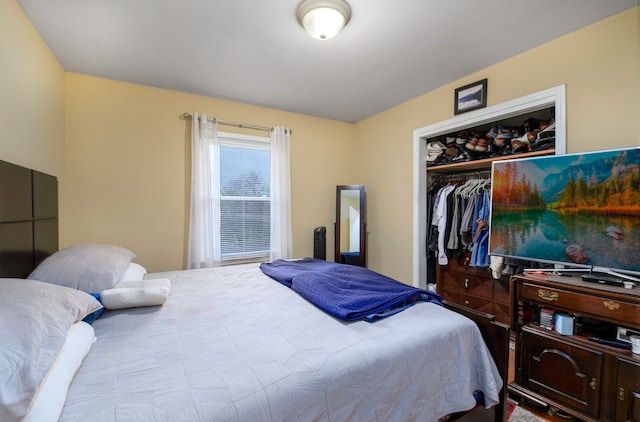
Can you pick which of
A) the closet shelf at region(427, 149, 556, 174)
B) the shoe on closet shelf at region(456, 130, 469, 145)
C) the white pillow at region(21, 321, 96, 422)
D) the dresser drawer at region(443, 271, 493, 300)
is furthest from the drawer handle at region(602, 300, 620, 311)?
the white pillow at region(21, 321, 96, 422)

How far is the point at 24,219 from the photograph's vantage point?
1.64 m

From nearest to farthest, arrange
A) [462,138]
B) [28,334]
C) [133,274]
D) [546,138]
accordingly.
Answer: [28,334], [133,274], [546,138], [462,138]

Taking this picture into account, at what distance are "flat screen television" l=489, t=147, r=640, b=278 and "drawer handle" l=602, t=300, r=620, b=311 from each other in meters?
0.23

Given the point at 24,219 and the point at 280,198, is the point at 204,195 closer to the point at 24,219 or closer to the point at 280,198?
the point at 280,198

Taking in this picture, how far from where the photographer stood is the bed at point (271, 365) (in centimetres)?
80

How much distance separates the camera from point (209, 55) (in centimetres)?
219

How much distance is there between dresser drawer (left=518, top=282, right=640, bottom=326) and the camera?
145cm

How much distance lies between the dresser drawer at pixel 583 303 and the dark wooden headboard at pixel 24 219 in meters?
2.99

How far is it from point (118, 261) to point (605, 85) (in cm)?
330

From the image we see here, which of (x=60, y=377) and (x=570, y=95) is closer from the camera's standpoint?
(x=60, y=377)

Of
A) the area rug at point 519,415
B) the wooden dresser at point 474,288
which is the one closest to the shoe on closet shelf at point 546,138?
the wooden dresser at point 474,288

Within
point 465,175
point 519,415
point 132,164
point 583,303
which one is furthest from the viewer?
point 465,175

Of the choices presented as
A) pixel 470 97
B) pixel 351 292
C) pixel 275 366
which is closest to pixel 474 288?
pixel 470 97

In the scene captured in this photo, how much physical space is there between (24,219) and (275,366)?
1784 millimetres
